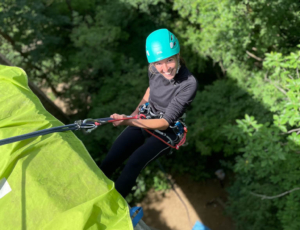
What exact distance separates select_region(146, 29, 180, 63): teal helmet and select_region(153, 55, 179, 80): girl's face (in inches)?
1.9

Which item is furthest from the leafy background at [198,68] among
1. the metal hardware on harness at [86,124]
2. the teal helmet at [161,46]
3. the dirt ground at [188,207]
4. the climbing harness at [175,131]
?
the metal hardware on harness at [86,124]

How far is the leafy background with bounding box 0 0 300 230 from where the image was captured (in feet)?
17.2

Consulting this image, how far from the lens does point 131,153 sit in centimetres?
244

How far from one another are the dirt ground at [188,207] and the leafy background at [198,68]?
36 centimetres

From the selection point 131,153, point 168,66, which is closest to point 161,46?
point 168,66

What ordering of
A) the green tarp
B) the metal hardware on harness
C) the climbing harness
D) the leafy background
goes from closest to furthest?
the green tarp, the metal hardware on harness, the climbing harness, the leafy background

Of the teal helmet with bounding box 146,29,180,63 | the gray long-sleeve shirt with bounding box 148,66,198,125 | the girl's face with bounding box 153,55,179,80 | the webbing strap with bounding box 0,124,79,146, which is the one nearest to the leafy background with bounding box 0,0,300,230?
the gray long-sleeve shirt with bounding box 148,66,198,125

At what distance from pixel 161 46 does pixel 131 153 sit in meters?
1.02

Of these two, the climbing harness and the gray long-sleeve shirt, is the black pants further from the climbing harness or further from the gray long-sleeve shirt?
the gray long-sleeve shirt

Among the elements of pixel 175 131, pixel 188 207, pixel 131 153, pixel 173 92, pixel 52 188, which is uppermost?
pixel 173 92

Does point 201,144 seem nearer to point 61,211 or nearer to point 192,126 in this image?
point 192,126

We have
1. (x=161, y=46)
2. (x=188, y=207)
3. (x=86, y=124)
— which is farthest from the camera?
(x=188, y=207)

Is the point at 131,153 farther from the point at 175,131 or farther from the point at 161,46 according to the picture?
the point at 161,46

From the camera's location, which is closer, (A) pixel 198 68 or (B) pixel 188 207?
(B) pixel 188 207
